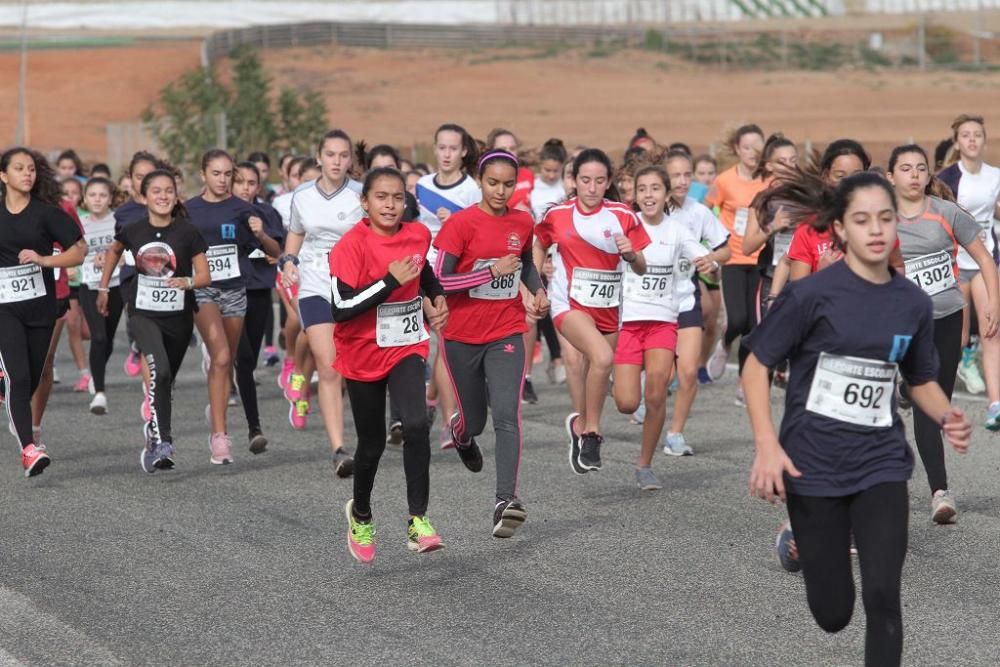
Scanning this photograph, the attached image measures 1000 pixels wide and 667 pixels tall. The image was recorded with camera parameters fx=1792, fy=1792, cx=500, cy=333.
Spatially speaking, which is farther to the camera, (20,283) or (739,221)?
(739,221)

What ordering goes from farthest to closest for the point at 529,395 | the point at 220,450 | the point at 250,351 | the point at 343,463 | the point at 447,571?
the point at 529,395 → the point at 250,351 → the point at 220,450 → the point at 343,463 → the point at 447,571

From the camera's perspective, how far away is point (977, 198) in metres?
12.4

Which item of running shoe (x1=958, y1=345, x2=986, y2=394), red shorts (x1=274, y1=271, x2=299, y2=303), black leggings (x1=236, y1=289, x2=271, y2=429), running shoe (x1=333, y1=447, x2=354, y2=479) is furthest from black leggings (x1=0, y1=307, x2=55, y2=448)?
running shoe (x1=958, y1=345, x2=986, y2=394)

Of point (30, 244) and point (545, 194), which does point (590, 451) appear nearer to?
point (30, 244)

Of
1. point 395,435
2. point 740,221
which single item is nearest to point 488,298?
point 395,435

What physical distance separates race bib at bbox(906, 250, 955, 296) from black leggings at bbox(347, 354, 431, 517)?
8.29ft

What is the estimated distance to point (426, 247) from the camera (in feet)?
27.2

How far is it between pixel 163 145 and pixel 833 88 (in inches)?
1157

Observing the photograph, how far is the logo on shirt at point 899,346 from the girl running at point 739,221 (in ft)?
25.3

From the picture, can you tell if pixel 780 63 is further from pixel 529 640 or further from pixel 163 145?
pixel 529 640

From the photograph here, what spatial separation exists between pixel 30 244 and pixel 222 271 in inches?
55.2

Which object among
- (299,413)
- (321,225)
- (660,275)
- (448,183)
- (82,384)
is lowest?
(82,384)

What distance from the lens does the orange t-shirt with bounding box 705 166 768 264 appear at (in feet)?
45.0

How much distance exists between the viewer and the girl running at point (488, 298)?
9016 millimetres
